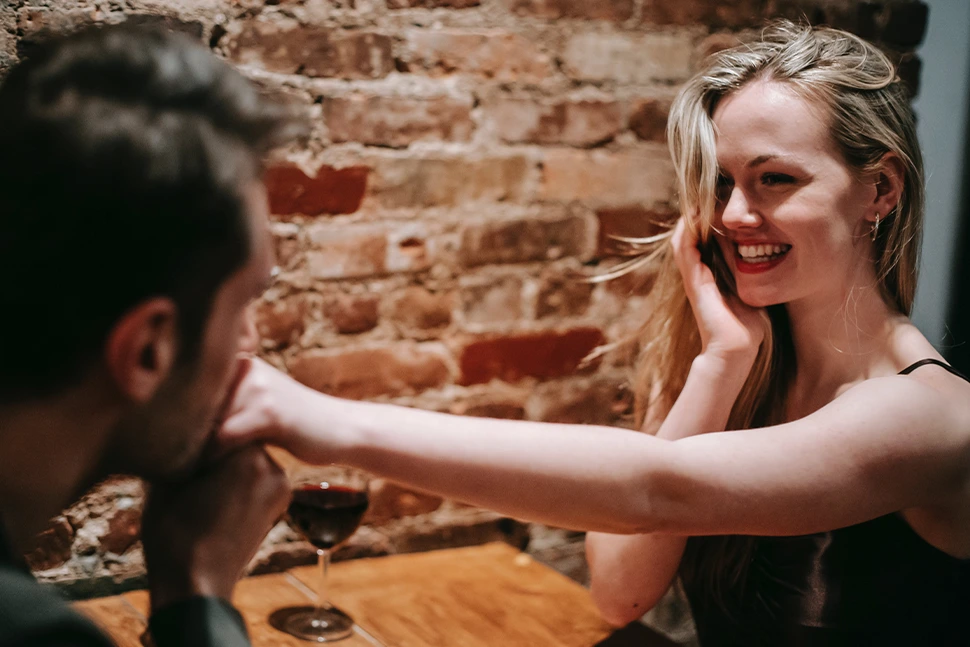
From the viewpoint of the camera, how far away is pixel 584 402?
1.84 metres

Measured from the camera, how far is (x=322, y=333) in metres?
Result: 1.55

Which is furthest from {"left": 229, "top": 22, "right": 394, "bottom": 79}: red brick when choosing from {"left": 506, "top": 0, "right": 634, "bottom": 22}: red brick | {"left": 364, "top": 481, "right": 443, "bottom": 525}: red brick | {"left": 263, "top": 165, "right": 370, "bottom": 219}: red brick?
{"left": 364, "top": 481, "right": 443, "bottom": 525}: red brick

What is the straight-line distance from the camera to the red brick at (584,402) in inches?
70.3

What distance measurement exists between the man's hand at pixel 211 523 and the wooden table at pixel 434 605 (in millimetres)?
390

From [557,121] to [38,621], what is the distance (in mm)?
1311

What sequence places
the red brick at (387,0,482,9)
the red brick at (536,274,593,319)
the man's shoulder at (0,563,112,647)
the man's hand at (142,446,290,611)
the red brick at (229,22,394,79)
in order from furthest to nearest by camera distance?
the red brick at (536,274,593,319), the red brick at (387,0,482,9), the red brick at (229,22,394,79), the man's hand at (142,446,290,611), the man's shoulder at (0,563,112,647)

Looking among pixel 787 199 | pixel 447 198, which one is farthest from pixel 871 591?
pixel 447 198

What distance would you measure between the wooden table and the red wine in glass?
13cm

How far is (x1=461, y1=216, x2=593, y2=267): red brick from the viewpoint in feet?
5.48

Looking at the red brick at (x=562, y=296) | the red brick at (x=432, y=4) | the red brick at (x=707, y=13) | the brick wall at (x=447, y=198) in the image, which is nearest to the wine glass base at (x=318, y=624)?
the brick wall at (x=447, y=198)

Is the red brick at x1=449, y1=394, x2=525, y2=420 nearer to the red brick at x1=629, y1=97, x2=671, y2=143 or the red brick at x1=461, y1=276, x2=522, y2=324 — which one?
the red brick at x1=461, y1=276, x2=522, y2=324

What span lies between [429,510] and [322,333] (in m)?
0.40

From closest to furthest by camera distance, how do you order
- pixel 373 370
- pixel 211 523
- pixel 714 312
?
pixel 211 523 → pixel 714 312 → pixel 373 370

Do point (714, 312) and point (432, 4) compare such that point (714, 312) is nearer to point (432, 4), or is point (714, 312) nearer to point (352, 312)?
point (352, 312)
